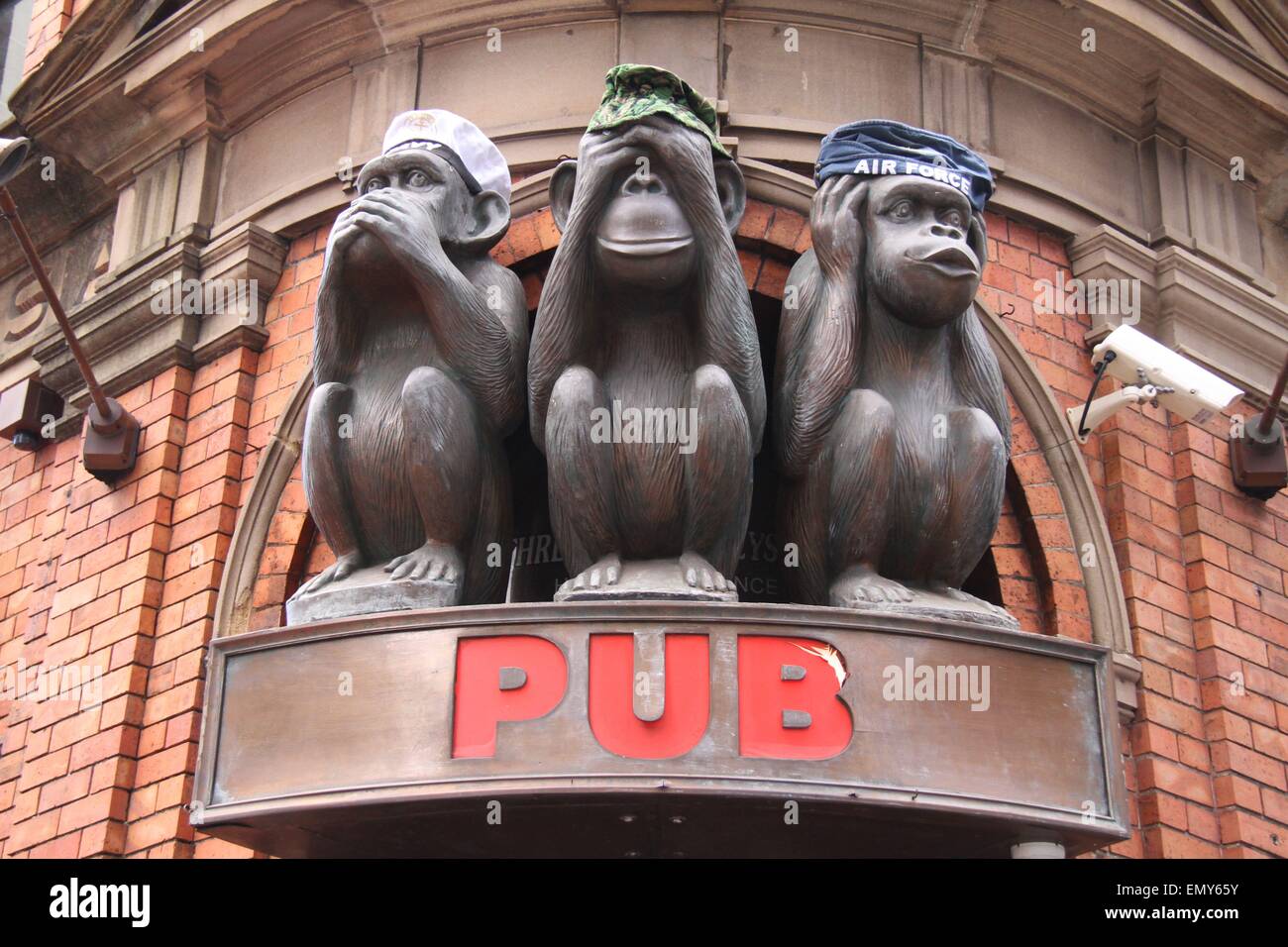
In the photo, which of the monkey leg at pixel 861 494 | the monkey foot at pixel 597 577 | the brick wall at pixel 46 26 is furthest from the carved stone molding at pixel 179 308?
the monkey leg at pixel 861 494

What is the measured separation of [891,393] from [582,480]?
3.93 ft

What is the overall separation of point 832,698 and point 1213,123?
4458 mm

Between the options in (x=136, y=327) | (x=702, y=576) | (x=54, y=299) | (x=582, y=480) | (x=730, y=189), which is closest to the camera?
(x=702, y=576)

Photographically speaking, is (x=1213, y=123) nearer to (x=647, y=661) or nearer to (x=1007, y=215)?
(x=1007, y=215)

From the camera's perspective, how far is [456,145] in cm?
690

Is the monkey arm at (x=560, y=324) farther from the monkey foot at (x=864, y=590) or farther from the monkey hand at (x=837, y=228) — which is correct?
the monkey foot at (x=864, y=590)

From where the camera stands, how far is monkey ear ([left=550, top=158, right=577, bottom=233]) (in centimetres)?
675

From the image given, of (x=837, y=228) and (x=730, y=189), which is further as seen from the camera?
(x=730, y=189)

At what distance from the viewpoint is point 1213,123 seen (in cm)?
866

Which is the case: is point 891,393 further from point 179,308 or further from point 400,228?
point 179,308

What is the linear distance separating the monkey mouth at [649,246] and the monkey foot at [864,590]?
1308 millimetres

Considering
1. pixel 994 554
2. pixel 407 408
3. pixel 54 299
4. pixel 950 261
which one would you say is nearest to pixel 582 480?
pixel 407 408

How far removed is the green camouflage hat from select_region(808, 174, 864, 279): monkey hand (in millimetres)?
494

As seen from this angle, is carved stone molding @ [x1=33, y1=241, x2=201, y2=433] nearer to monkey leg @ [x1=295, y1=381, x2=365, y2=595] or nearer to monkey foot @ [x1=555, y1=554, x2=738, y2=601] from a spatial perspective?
monkey leg @ [x1=295, y1=381, x2=365, y2=595]
